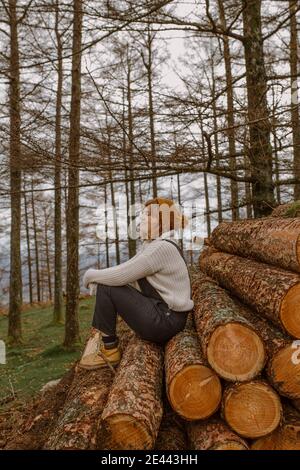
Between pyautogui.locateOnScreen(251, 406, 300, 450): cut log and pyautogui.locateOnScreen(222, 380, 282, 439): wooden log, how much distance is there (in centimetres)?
16

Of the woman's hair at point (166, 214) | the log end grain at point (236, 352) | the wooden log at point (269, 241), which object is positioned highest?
the woman's hair at point (166, 214)

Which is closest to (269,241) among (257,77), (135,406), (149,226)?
(149,226)

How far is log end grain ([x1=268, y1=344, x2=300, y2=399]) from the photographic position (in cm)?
273

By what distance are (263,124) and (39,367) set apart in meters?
6.22

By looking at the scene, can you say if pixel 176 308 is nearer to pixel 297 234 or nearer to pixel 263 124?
pixel 297 234

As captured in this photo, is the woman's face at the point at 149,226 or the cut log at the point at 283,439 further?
the woman's face at the point at 149,226

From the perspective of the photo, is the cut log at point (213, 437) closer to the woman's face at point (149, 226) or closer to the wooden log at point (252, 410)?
the wooden log at point (252, 410)

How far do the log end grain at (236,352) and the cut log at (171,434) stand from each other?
61 cm

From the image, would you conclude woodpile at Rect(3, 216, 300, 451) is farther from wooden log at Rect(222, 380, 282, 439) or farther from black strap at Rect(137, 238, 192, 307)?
black strap at Rect(137, 238, 192, 307)

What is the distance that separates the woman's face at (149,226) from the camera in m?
3.61

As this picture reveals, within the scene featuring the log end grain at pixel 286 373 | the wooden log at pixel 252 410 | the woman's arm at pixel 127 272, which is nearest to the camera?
the wooden log at pixel 252 410

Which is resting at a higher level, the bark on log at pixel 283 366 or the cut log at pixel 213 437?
the bark on log at pixel 283 366

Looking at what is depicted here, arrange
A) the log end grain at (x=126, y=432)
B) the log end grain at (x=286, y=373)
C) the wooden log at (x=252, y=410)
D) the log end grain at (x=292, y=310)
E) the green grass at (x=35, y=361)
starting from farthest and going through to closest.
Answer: the green grass at (x=35, y=361) → the log end grain at (x=292, y=310) → the log end grain at (x=286, y=373) → the wooden log at (x=252, y=410) → the log end grain at (x=126, y=432)

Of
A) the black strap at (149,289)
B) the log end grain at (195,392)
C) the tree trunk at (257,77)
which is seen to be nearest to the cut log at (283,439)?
the log end grain at (195,392)
